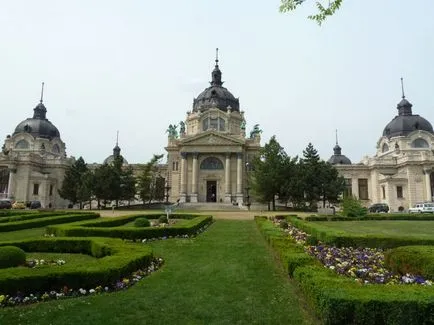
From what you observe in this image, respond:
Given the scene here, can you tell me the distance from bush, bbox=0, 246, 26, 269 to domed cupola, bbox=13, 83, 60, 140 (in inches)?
3069

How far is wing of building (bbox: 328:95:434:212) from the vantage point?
66.6 m

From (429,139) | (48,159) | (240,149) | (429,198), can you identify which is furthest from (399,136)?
(48,159)

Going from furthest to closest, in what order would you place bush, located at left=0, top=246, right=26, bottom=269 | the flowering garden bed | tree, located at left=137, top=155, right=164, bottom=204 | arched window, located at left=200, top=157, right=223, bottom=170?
1. arched window, located at left=200, top=157, right=223, bottom=170
2. tree, located at left=137, top=155, right=164, bottom=204
3. bush, located at left=0, top=246, right=26, bottom=269
4. the flowering garden bed

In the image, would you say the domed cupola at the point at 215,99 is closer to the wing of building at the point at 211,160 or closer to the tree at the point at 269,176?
the wing of building at the point at 211,160

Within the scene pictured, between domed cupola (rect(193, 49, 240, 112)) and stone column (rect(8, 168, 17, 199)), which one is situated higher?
domed cupola (rect(193, 49, 240, 112))

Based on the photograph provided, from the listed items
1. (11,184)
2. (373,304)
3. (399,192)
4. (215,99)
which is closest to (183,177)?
(215,99)

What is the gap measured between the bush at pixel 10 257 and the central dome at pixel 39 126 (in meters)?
78.0

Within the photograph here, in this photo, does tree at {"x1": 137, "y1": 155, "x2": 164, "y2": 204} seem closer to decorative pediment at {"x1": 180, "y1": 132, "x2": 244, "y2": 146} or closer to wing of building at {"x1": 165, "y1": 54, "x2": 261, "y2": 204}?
wing of building at {"x1": 165, "y1": 54, "x2": 261, "y2": 204}

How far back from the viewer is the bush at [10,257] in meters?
10.4

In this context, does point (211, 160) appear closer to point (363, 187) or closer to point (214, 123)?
point (214, 123)

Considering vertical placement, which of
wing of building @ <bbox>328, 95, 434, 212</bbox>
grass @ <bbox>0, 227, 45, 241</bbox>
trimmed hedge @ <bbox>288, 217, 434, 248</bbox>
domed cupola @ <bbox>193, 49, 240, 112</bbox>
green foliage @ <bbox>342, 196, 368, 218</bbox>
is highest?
domed cupola @ <bbox>193, 49, 240, 112</bbox>

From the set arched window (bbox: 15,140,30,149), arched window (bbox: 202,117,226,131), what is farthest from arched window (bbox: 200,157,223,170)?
arched window (bbox: 15,140,30,149)

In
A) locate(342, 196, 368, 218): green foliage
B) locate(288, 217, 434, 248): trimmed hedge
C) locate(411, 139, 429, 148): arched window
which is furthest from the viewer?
locate(411, 139, 429, 148): arched window

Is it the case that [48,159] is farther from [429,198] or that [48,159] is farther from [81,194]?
[429,198]
